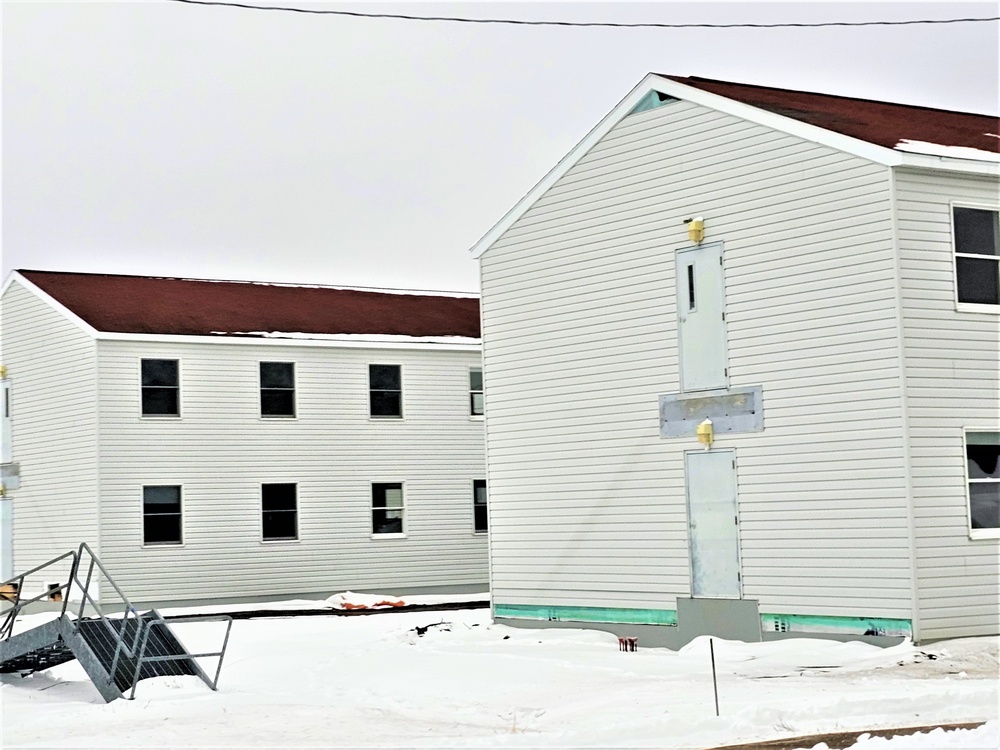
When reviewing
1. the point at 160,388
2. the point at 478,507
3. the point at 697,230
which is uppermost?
the point at 697,230

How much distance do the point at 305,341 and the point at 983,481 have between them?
2028cm

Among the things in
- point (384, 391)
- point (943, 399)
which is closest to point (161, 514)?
point (384, 391)

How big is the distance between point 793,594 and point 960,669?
3.70m

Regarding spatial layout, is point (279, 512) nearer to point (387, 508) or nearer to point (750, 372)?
point (387, 508)

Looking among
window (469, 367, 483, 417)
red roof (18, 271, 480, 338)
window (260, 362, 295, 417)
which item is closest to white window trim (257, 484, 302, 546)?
window (260, 362, 295, 417)

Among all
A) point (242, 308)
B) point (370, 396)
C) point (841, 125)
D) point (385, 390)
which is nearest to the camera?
point (841, 125)

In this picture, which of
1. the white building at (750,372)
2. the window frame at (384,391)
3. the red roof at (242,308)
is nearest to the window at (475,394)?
the red roof at (242,308)

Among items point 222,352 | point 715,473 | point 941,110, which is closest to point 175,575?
point 222,352

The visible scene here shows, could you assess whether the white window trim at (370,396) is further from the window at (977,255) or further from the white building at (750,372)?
the window at (977,255)

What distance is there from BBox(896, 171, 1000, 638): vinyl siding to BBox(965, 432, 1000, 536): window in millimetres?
178

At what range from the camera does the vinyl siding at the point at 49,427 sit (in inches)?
1358

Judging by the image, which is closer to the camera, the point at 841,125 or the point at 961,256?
the point at 961,256

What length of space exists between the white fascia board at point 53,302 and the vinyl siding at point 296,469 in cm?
57

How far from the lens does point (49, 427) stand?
36062 millimetres
